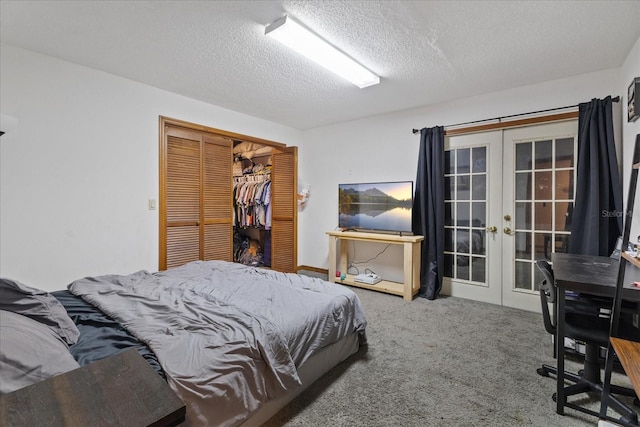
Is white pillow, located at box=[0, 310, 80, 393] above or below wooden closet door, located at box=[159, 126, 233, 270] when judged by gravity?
below

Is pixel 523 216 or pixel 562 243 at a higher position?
pixel 523 216

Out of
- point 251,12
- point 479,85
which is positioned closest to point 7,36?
point 251,12

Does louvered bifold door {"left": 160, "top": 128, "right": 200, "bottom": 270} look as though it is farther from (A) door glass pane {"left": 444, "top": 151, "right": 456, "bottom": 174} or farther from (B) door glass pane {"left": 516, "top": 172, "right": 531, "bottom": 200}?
(B) door glass pane {"left": 516, "top": 172, "right": 531, "bottom": 200}

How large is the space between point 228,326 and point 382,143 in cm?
348

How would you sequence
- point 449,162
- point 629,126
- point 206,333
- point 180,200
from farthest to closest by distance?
point 449,162 → point 180,200 → point 629,126 → point 206,333

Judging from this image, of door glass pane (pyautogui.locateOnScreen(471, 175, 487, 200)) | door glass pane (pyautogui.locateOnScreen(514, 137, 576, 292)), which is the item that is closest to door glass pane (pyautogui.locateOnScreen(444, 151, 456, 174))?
door glass pane (pyautogui.locateOnScreen(471, 175, 487, 200))

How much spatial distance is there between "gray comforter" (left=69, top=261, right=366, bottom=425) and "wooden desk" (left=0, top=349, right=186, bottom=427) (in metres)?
0.42

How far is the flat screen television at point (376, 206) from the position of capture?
3904 millimetres

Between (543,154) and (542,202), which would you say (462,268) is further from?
(543,154)

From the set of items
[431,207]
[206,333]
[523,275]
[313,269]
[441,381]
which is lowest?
[441,381]

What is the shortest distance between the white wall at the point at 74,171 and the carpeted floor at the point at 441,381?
241 cm

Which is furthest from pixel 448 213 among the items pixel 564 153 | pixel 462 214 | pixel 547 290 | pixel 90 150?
pixel 90 150

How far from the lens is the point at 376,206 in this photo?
418cm

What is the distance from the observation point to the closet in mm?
3449
